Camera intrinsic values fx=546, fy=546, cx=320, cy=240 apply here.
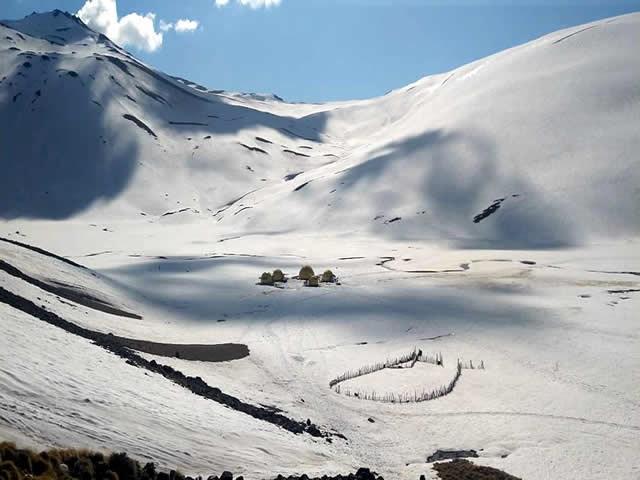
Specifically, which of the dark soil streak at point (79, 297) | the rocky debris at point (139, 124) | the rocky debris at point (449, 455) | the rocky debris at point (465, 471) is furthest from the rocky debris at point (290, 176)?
the rocky debris at point (465, 471)

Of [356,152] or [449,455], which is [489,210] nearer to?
[356,152]

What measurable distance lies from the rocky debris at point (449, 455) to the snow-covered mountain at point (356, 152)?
46.2 meters

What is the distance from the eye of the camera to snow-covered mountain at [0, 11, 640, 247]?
209 ft

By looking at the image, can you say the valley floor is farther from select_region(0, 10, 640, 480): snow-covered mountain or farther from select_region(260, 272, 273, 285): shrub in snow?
select_region(260, 272, 273, 285): shrub in snow

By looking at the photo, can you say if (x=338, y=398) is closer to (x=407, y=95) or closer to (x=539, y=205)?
(x=539, y=205)

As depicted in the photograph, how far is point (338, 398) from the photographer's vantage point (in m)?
15.9

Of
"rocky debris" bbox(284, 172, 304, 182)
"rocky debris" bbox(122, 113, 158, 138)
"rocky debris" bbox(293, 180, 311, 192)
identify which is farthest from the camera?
"rocky debris" bbox(122, 113, 158, 138)

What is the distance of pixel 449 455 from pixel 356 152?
102 meters

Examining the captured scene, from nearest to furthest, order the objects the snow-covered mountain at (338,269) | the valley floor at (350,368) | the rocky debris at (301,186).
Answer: the valley floor at (350,368) < the snow-covered mountain at (338,269) < the rocky debris at (301,186)

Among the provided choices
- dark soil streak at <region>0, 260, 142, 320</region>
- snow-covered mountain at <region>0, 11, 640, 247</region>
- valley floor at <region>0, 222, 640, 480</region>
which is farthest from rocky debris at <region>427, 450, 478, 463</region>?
snow-covered mountain at <region>0, 11, 640, 247</region>

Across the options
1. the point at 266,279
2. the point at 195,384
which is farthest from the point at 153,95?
the point at 195,384

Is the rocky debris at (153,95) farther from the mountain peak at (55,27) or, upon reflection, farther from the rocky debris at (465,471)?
the rocky debris at (465,471)

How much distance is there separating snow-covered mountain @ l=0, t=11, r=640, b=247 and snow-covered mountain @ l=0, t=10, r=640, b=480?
461mm

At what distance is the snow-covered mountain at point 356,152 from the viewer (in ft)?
209
